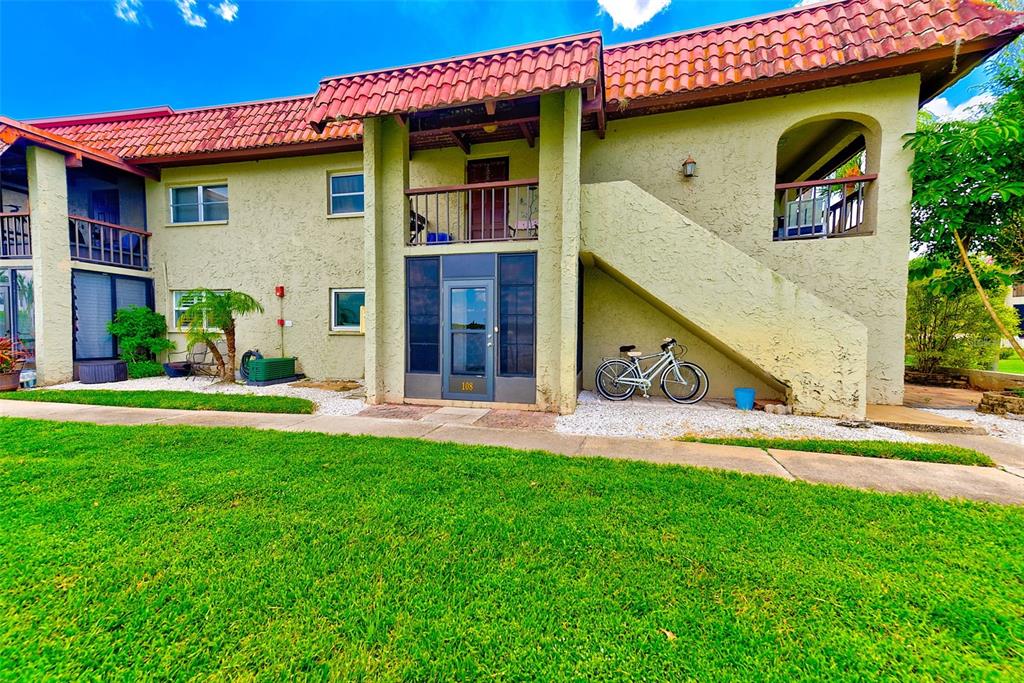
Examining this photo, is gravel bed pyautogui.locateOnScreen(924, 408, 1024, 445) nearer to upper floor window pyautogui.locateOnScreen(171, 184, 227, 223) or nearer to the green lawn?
the green lawn

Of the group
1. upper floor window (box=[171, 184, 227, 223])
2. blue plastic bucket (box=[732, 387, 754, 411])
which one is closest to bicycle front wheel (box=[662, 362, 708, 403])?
blue plastic bucket (box=[732, 387, 754, 411])

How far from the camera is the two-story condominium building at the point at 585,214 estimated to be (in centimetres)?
648

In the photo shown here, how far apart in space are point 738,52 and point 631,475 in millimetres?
8275

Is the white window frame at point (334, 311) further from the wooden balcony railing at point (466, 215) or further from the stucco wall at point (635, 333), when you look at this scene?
the stucco wall at point (635, 333)

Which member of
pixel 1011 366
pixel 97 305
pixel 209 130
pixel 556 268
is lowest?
pixel 1011 366

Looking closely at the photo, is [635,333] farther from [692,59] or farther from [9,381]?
[9,381]

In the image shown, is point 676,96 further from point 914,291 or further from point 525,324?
point 914,291

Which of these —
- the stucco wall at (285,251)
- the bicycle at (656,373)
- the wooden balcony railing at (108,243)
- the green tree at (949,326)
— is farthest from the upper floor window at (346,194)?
the green tree at (949,326)

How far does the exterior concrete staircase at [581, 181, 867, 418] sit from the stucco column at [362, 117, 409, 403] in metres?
3.48

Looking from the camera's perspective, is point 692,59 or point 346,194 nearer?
point 692,59

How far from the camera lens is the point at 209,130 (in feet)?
34.3

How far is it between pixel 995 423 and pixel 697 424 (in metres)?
4.44

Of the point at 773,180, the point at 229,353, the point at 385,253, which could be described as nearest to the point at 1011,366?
the point at 773,180

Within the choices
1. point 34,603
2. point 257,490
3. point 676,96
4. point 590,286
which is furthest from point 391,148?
point 34,603
